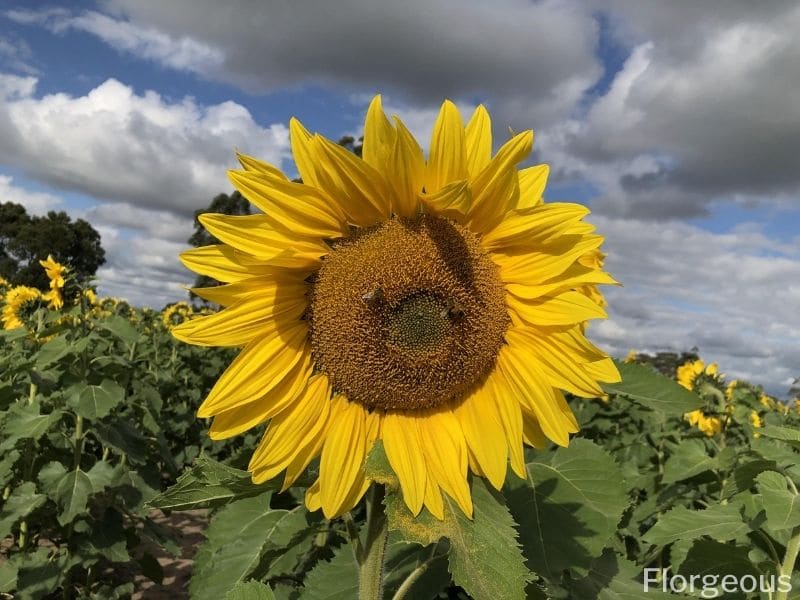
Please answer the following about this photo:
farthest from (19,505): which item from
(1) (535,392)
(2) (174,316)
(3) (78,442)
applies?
(2) (174,316)

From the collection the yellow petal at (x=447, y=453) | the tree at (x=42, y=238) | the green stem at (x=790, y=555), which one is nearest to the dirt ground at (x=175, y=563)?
the green stem at (x=790, y=555)

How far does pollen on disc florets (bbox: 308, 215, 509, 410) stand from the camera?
5.00 feet

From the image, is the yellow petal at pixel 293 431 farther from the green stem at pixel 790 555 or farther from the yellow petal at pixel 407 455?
the green stem at pixel 790 555

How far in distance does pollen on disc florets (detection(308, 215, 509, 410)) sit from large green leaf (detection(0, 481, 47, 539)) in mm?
3423

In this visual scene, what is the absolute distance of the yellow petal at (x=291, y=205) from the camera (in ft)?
4.68

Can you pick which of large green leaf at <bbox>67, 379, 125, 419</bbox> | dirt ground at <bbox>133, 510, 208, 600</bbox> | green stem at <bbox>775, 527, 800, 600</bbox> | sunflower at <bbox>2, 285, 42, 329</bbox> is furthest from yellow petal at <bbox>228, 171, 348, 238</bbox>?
sunflower at <bbox>2, 285, 42, 329</bbox>

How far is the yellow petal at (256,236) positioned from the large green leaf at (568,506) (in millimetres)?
918

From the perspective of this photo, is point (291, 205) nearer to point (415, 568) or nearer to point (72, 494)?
point (415, 568)

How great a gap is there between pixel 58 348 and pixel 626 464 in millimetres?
3961

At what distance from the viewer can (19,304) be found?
6.44 metres

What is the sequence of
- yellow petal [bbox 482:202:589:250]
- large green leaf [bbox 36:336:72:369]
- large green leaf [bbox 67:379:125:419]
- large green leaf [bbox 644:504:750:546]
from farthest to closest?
large green leaf [bbox 36:336:72:369] → large green leaf [bbox 67:379:125:419] → large green leaf [bbox 644:504:750:546] → yellow petal [bbox 482:202:589:250]

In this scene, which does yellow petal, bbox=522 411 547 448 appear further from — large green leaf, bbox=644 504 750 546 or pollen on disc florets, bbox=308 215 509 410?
large green leaf, bbox=644 504 750 546

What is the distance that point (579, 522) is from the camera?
1.82m

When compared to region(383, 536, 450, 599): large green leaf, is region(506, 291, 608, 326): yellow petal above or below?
above
